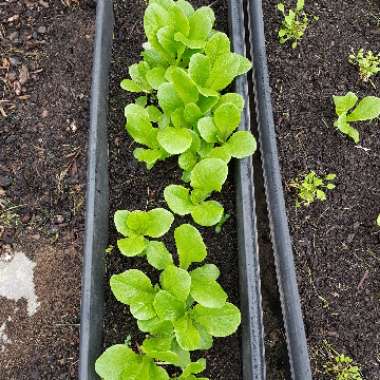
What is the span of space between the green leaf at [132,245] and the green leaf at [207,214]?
17 cm

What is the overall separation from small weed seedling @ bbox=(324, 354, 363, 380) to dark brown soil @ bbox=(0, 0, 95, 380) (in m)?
0.76

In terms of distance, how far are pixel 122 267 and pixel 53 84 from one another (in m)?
0.75

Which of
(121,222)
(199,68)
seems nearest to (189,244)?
(121,222)

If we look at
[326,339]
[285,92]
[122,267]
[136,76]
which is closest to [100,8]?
[136,76]

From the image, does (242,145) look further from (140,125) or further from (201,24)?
(201,24)

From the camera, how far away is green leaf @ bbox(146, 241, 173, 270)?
5.22ft

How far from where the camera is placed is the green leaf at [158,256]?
1.59 m

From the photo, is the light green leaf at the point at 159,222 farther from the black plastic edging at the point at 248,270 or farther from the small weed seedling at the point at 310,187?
the small weed seedling at the point at 310,187

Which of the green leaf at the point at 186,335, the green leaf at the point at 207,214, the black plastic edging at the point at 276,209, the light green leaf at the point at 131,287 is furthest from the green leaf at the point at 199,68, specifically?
the green leaf at the point at 186,335

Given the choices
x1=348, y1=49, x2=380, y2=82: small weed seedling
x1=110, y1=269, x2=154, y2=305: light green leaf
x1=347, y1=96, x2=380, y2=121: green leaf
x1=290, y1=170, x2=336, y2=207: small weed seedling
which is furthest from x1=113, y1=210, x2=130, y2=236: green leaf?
x1=348, y1=49, x2=380, y2=82: small weed seedling

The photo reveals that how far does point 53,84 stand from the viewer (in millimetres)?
2000

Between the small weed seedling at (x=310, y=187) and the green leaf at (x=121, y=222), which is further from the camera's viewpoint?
the small weed seedling at (x=310, y=187)

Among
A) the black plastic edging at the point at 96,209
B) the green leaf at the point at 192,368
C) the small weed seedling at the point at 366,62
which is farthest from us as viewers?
the small weed seedling at the point at 366,62

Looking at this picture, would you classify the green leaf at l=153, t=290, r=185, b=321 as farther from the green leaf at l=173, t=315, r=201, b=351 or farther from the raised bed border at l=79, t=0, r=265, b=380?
the raised bed border at l=79, t=0, r=265, b=380
